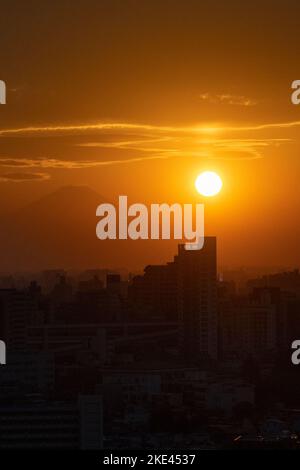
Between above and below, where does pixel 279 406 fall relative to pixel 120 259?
below

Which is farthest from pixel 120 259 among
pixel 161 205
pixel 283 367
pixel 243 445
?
pixel 243 445
